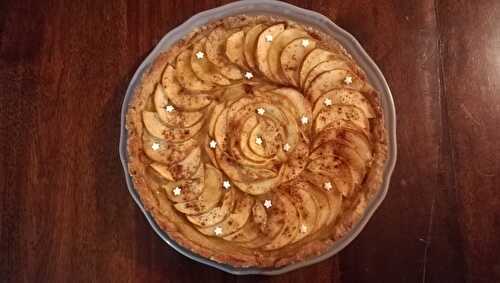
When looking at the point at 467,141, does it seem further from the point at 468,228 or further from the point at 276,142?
the point at 276,142

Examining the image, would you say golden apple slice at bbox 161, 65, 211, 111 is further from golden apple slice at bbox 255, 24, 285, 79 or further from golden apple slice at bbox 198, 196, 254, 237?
golden apple slice at bbox 198, 196, 254, 237

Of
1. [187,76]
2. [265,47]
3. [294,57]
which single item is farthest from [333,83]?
[187,76]

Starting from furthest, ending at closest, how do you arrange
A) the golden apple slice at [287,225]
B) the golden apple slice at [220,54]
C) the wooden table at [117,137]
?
the wooden table at [117,137], the golden apple slice at [220,54], the golden apple slice at [287,225]

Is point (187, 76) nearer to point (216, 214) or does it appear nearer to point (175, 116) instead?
point (175, 116)

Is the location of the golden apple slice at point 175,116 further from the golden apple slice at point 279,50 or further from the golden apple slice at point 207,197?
the golden apple slice at point 279,50

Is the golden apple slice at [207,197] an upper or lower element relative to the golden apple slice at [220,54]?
lower

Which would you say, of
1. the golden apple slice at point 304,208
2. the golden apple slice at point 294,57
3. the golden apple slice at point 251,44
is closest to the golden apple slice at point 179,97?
the golden apple slice at point 251,44

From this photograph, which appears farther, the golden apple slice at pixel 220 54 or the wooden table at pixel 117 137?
the wooden table at pixel 117 137
